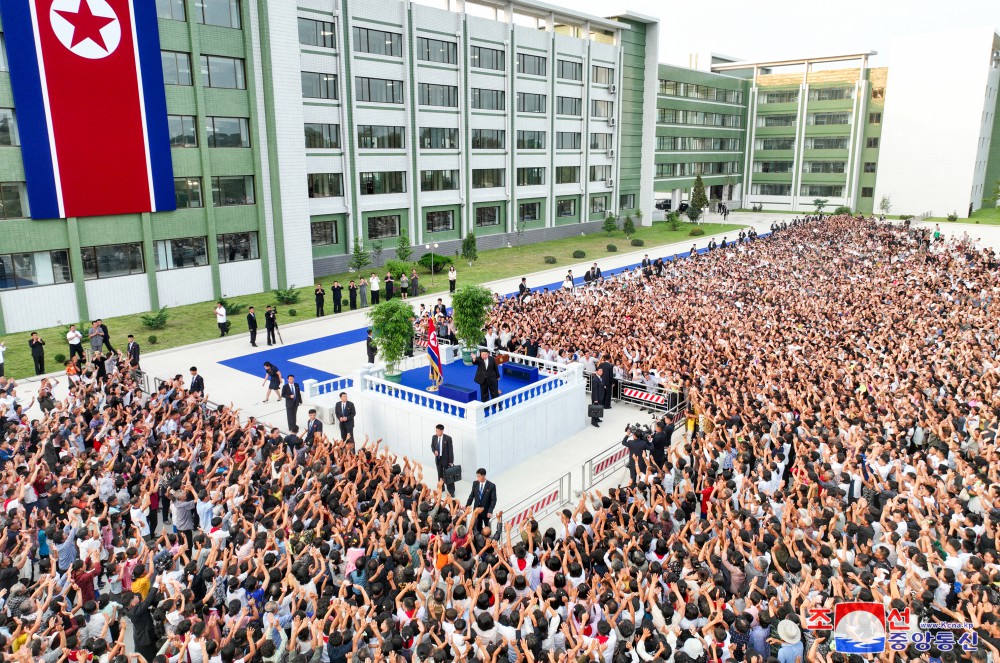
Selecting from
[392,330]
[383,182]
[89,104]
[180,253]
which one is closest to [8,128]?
[89,104]

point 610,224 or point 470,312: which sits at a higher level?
point 470,312

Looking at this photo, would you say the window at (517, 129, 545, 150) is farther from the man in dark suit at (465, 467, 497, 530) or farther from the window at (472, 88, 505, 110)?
the man in dark suit at (465, 467, 497, 530)

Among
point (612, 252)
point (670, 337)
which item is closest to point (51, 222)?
point (670, 337)

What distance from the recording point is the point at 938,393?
54.9 feet

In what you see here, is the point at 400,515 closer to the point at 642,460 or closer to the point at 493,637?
the point at 493,637

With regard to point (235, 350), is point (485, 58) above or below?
above

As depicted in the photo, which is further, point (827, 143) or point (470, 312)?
point (827, 143)

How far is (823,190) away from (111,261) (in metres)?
82.3

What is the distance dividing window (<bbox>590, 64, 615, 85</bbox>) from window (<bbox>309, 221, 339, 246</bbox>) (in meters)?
32.1

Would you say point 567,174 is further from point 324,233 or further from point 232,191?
point 232,191

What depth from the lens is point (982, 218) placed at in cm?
7869

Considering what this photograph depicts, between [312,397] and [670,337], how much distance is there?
1174 cm

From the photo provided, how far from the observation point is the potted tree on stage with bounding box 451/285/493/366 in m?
23.3

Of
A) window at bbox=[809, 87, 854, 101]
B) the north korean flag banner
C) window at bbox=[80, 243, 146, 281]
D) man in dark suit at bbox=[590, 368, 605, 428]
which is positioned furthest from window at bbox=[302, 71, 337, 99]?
window at bbox=[809, 87, 854, 101]
